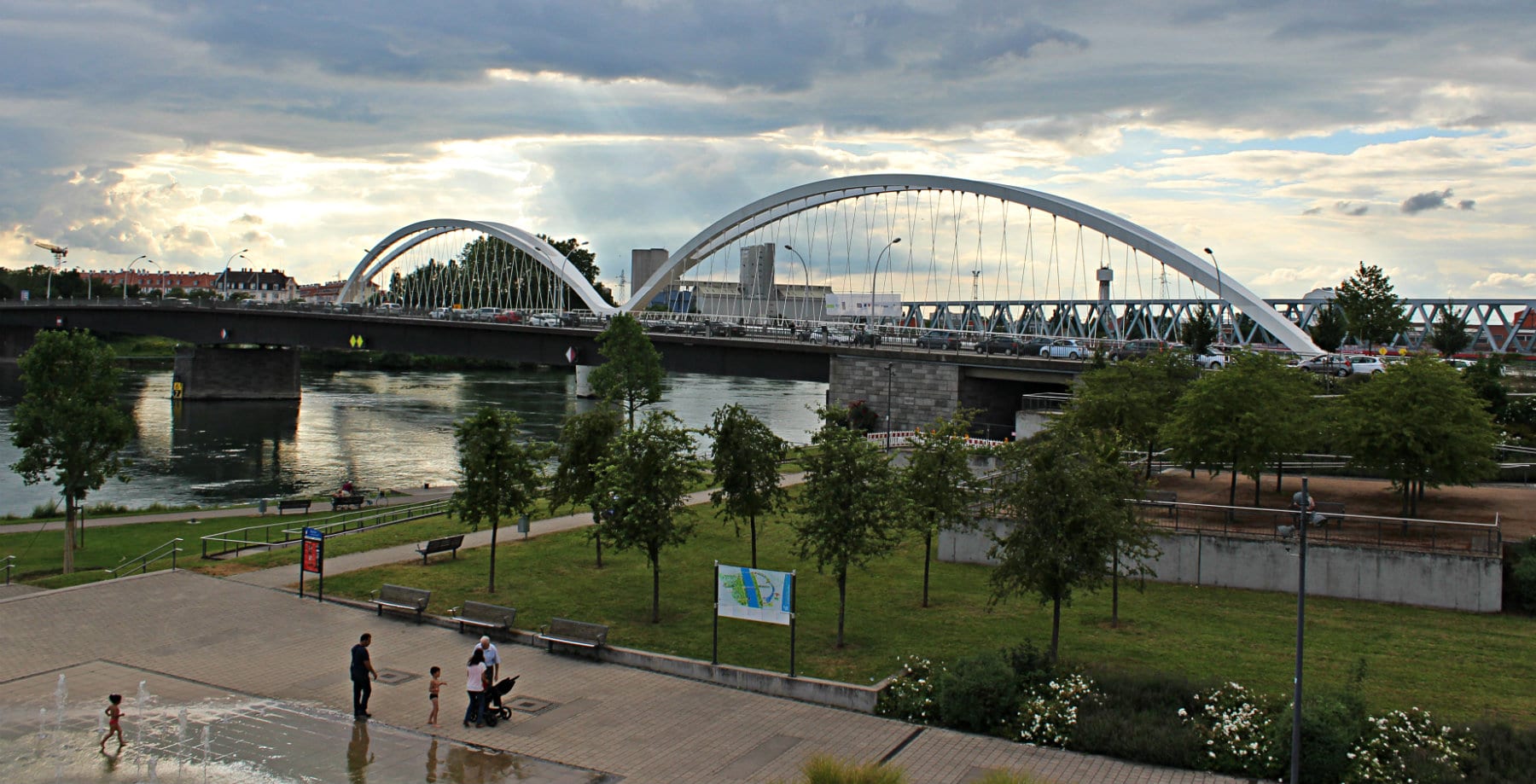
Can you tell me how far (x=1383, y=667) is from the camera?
52.9 feet

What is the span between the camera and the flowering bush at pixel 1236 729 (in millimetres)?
12986

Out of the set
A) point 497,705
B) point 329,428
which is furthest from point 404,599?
point 329,428

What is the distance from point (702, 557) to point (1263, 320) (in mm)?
34670

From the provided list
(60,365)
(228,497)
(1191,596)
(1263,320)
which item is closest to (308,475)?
(228,497)

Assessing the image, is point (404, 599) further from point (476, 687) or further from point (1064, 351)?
point (1064, 351)

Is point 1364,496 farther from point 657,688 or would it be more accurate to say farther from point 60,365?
point 60,365

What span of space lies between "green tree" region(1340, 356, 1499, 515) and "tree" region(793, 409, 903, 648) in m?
11.8

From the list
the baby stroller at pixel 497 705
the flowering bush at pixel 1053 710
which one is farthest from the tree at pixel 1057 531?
the baby stroller at pixel 497 705

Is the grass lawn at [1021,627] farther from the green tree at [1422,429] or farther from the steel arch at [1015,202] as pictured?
the steel arch at [1015,202]

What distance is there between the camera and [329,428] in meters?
67.3

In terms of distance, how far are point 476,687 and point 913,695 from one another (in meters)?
5.90

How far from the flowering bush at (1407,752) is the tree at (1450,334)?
5230 cm

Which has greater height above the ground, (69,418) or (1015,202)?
(1015,202)

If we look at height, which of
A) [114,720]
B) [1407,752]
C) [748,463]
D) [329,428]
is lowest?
[329,428]
